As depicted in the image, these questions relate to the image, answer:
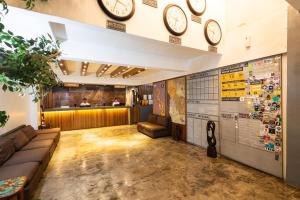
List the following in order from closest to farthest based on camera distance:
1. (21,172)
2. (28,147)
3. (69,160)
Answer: (21,172) < (28,147) < (69,160)

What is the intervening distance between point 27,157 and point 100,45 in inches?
110

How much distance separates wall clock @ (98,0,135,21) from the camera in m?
2.40

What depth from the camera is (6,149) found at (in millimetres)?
2859

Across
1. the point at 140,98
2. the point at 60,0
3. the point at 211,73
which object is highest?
the point at 60,0

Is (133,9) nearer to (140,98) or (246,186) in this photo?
(246,186)

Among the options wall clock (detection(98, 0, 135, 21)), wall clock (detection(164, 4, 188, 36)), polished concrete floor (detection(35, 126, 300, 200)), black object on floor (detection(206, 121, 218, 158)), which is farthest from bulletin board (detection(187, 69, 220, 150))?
wall clock (detection(98, 0, 135, 21))

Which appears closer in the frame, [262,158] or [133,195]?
[133,195]

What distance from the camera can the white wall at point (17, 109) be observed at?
3674 mm

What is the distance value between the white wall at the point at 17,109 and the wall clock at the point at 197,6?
479cm

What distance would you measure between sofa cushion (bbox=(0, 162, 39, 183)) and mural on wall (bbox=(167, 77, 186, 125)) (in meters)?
4.46

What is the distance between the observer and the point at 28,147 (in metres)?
3.49

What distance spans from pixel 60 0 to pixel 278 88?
13.1 feet

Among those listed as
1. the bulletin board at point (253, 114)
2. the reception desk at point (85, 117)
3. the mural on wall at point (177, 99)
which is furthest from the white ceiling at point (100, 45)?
the reception desk at point (85, 117)

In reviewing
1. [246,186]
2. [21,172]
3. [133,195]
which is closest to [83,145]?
[21,172]
